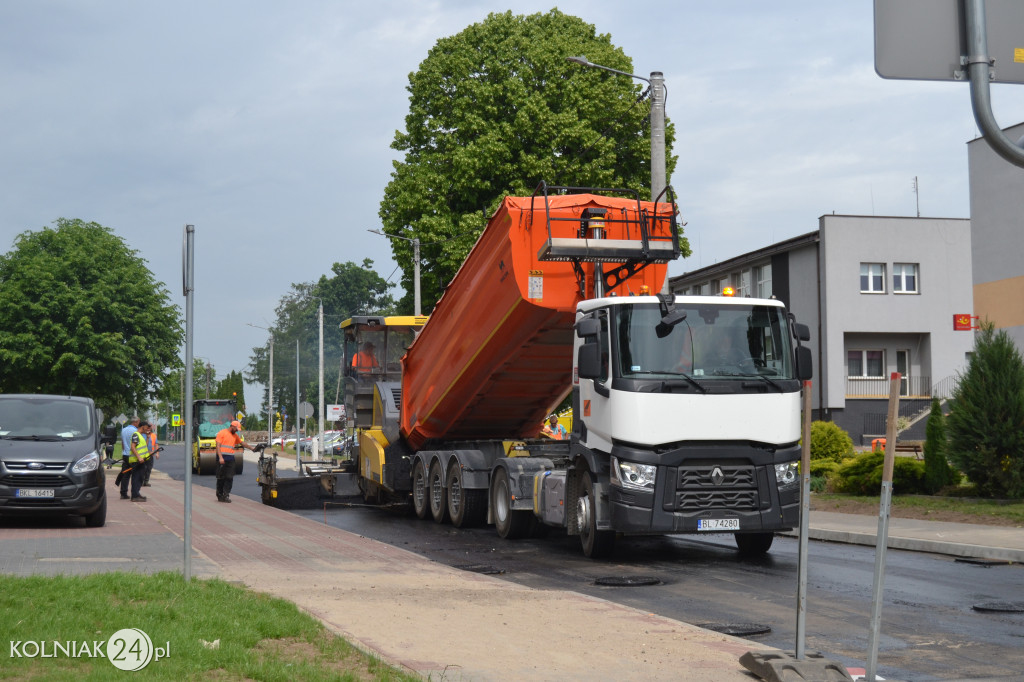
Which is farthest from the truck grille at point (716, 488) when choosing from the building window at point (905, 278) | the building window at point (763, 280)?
the building window at point (763, 280)

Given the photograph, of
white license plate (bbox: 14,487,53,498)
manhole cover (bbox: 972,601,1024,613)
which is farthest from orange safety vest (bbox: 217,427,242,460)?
manhole cover (bbox: 972,601,1024,613)

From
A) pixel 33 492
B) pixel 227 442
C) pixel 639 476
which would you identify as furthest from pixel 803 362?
pixel 227 442

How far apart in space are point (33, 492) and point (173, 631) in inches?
386

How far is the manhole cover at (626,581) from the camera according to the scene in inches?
431

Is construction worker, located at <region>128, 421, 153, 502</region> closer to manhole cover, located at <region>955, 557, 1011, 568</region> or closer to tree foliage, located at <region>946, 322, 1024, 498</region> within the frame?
tree foliage, located at <region>946, 322, 1024, 498</region>

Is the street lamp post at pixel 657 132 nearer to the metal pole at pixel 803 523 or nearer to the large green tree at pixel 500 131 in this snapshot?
the metal pole at pixel 803 523

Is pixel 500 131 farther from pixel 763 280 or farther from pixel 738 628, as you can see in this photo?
pixel 738 628


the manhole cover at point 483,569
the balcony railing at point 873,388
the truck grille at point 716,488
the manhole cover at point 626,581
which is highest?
the balcony railing at point 873,388

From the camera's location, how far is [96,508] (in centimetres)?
1582

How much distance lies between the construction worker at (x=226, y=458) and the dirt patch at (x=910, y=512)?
36.1ft

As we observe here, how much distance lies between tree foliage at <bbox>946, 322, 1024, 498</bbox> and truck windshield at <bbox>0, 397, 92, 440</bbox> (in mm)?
14111

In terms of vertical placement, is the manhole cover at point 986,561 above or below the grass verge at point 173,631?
below

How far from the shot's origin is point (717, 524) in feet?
39.1

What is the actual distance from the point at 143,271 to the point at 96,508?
86.9 ft
